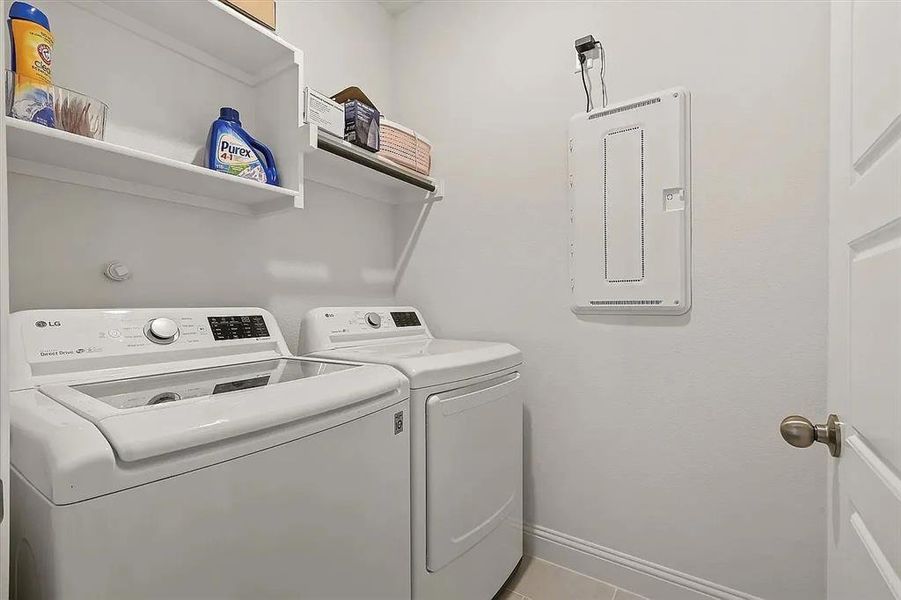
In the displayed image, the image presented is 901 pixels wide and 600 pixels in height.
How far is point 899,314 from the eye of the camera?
527mm

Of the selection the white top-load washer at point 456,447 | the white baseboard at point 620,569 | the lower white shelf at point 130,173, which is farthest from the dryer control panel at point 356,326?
the white baseboard at point 620,569

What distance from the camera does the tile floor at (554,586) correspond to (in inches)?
64.8

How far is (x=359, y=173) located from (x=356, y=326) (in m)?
0.65

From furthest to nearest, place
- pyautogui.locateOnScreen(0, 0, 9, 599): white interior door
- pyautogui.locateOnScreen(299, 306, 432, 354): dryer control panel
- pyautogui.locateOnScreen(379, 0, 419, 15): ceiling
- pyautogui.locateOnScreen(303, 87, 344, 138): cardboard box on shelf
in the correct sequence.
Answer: pyautogui.locateOnScreen(379, 0, 419, 15): ceiling, pyautogui.locateOnScreen(299, 306, 432, 354): dryer control panel, pyautogui.locateOnScreen(303, 87, 344, 138): cardboard box on shelf, pyautogui.locateOnScreen(0, 0, 9, 599): white interior door

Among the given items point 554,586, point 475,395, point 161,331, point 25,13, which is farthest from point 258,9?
point 554,586

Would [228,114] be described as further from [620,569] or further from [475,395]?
[620,569]

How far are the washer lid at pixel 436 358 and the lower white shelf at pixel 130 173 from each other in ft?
1.82

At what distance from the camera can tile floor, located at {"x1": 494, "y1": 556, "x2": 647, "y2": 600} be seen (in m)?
1.65

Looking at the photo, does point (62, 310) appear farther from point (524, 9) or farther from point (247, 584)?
point (524, 9)

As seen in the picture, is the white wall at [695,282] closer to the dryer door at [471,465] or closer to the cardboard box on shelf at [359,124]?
the dryer door at [471,465]

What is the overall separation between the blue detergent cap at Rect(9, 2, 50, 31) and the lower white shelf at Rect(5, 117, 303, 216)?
0.91 feet

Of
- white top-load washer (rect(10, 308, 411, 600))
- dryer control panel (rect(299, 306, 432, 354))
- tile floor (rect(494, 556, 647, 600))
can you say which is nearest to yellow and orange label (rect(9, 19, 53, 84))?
white top-load washer (rect(10, 308, 411, 600))

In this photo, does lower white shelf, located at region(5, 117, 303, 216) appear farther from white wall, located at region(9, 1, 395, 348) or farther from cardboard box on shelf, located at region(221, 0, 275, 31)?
cardboard box on shelf, located at region(221, 0, 275, 31)

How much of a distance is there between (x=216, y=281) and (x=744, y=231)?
1.79 m
